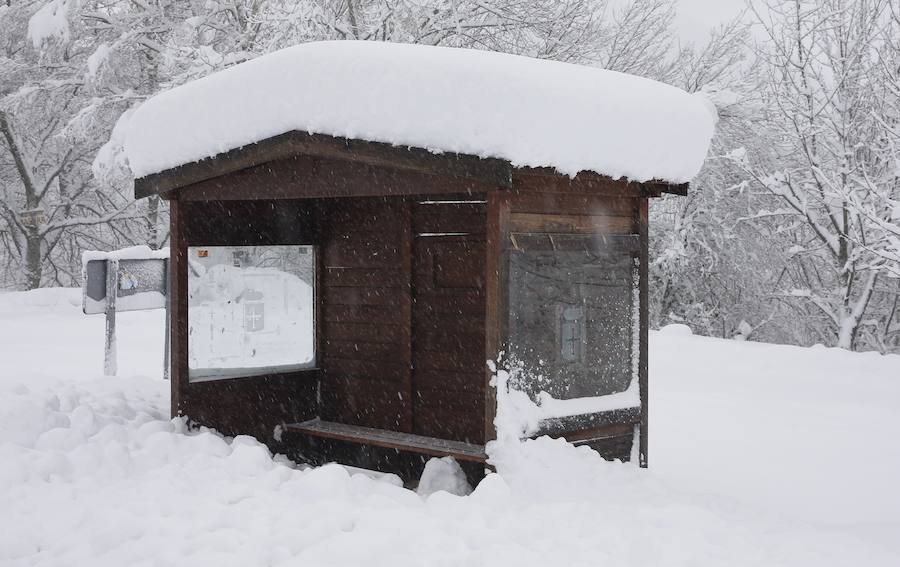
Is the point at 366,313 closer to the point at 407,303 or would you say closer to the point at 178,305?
the point at 407,303

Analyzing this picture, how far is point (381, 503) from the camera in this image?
5.00 meters

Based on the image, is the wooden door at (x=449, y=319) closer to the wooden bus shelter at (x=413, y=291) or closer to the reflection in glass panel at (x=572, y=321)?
the wooden bus shelter at (x=413, y=291)

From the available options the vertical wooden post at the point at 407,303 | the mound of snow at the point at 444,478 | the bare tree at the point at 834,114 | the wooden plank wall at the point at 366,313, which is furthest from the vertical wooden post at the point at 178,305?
the bare tree at the point at 834,114

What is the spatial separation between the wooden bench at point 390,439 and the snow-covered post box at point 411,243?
0.02 metres

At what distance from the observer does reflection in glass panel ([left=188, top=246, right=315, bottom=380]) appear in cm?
726

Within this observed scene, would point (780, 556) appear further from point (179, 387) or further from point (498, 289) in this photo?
point (179, 387)

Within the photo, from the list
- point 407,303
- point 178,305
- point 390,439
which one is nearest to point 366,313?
point 407,303

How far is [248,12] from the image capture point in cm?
1708

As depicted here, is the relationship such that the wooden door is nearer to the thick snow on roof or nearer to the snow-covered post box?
the snow-covered post box

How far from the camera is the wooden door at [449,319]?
22.9ft

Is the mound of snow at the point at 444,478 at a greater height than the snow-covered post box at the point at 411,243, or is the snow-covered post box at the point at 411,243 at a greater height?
the snow-covered post box at the point at 411,243

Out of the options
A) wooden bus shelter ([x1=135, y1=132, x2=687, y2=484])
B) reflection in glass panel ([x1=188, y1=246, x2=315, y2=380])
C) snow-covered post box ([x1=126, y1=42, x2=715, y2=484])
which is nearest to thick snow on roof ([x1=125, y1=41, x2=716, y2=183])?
snow-covered post box ([x1=126, y1=42, x2=715, y2=484])

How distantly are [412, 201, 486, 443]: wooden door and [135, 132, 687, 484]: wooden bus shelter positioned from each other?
0.01 metres

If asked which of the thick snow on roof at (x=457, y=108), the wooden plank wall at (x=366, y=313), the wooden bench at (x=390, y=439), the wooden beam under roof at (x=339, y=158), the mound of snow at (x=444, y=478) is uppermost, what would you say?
the thick snow on roof at (x=457, y=108)
